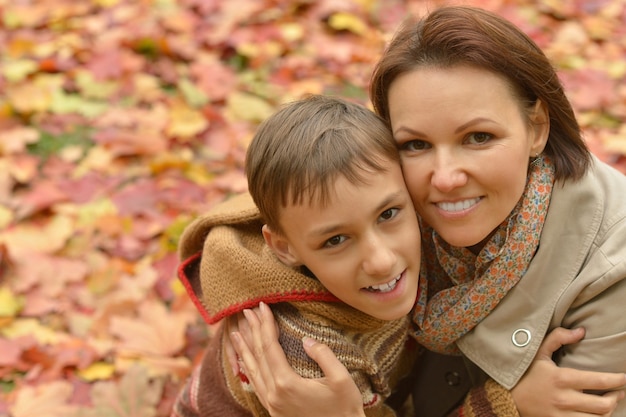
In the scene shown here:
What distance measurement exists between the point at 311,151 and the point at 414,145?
0.89ft

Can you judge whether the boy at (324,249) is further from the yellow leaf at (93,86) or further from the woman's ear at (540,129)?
the yellow leaf at (93,86)

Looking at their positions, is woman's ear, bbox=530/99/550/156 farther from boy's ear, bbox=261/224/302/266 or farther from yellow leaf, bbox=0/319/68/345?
yellow leaf, bbox=0/319/68/345

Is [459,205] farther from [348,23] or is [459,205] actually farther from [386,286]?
[348,23]

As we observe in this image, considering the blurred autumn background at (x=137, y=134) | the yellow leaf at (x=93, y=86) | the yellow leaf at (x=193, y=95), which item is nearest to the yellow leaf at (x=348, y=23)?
the blurred autumn background at (x=137, y=134)

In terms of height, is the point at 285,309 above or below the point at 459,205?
below

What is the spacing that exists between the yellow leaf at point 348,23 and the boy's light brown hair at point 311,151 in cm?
257

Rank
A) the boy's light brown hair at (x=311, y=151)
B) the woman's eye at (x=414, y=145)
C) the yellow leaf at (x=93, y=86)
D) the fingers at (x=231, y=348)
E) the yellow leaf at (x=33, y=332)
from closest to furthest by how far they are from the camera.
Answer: the boy's light brown hair at (x=311, y=151)
the woman's eye at (x=414, y=145)
the fingers at (x=231, y=348)
the yellow leaf at (x=33, y=332)
the yellow leaf at (x=93, y=86)

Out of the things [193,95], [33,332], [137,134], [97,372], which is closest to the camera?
[97,372]

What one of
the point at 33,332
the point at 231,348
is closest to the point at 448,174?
the point at 231,348

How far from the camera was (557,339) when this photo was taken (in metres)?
1.88

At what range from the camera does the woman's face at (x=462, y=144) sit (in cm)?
174

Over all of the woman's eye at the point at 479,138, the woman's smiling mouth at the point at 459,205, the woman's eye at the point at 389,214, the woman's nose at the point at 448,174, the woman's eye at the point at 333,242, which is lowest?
the woman's eye at the point at 333,242

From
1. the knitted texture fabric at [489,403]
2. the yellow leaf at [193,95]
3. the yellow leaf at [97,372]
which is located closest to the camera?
the knitted texture fabric at [489,403]

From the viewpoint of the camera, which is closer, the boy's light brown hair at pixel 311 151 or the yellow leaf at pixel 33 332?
the boy's light brown hair at pixel 311 151
